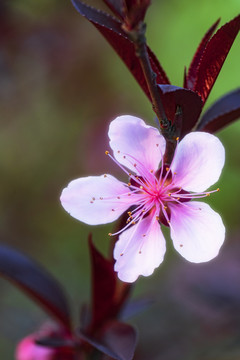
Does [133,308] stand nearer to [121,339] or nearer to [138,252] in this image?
[121,339]

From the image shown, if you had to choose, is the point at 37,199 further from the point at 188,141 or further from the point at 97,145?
the point at 188,141

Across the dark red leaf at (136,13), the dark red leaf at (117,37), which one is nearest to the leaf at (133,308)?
the dark red leaf at (117,37)

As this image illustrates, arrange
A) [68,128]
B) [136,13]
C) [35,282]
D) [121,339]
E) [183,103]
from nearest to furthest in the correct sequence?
[136,13]
[183,103]
[121,339]
[35,282]
[68,128]

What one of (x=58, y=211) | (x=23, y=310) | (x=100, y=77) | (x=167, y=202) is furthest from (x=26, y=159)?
(x=167, y=202)

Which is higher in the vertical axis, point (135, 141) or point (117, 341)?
point (135, 141)

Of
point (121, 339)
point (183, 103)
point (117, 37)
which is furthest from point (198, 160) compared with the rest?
point (121, 339)

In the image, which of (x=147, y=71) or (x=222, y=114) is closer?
(x=147, y=71)
